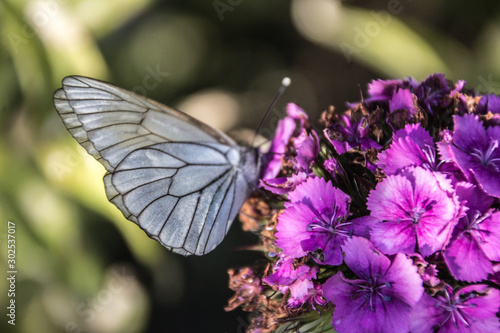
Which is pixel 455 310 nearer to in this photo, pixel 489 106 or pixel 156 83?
pixel 489 106

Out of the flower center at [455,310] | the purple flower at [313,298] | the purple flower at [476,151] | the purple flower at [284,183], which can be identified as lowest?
the purple flower at [313,298]

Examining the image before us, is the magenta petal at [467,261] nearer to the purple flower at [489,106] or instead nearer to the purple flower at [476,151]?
the purple flower at [476,151]

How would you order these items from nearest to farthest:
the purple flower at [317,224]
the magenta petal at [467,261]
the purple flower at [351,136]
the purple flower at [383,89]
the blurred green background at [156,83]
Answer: the magenta petal at [467,261] → the purple flower at [317,224] → the purple flower at [351,136] → the purple flower at [383,89] → the blurred green background at [156,83]

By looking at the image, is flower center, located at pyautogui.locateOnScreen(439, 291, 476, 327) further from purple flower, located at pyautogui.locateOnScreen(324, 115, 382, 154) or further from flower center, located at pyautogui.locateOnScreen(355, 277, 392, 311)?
purple flower, located at pyautogui.locateOnScreen(324, 115, 382, 154)

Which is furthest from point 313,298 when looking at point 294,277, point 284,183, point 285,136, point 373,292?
point 285,136

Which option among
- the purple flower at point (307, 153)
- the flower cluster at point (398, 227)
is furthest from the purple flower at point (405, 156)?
the purple flower at point (307, 153)

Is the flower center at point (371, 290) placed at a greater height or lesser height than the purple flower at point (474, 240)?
lesser

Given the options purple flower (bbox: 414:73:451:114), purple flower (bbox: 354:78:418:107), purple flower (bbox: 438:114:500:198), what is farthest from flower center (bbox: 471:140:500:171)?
purple flower (bbox: 354:78:418:107)
